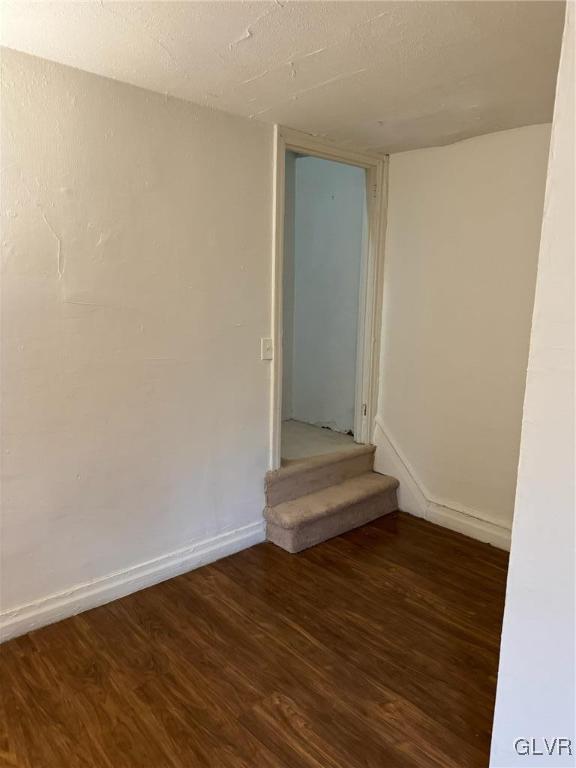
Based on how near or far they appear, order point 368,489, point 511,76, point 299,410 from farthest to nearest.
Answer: point 299,410
point 368,489
point 511,76

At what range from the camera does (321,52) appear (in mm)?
1815

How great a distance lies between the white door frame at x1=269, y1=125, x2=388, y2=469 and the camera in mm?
2766

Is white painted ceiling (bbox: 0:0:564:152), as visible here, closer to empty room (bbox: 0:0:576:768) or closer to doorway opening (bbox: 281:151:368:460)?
empty room (bbox: 0:0:576:768)

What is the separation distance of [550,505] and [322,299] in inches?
111

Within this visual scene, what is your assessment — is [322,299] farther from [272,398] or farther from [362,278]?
[272,398]

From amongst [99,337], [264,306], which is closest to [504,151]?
[264,306]

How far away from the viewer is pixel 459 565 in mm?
2762

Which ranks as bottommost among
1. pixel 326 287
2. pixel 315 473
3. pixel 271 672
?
pixel 271 672

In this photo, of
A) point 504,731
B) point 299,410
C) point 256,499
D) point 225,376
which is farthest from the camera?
point 299,410

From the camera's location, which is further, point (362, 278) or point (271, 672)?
point (362, 278)

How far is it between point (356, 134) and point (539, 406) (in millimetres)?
2034

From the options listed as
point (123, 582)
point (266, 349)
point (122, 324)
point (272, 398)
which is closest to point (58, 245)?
point (122, 324)

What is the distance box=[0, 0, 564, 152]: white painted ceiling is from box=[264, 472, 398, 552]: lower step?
1.98 m

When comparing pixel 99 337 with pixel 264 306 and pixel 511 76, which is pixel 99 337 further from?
pixel 511 76
